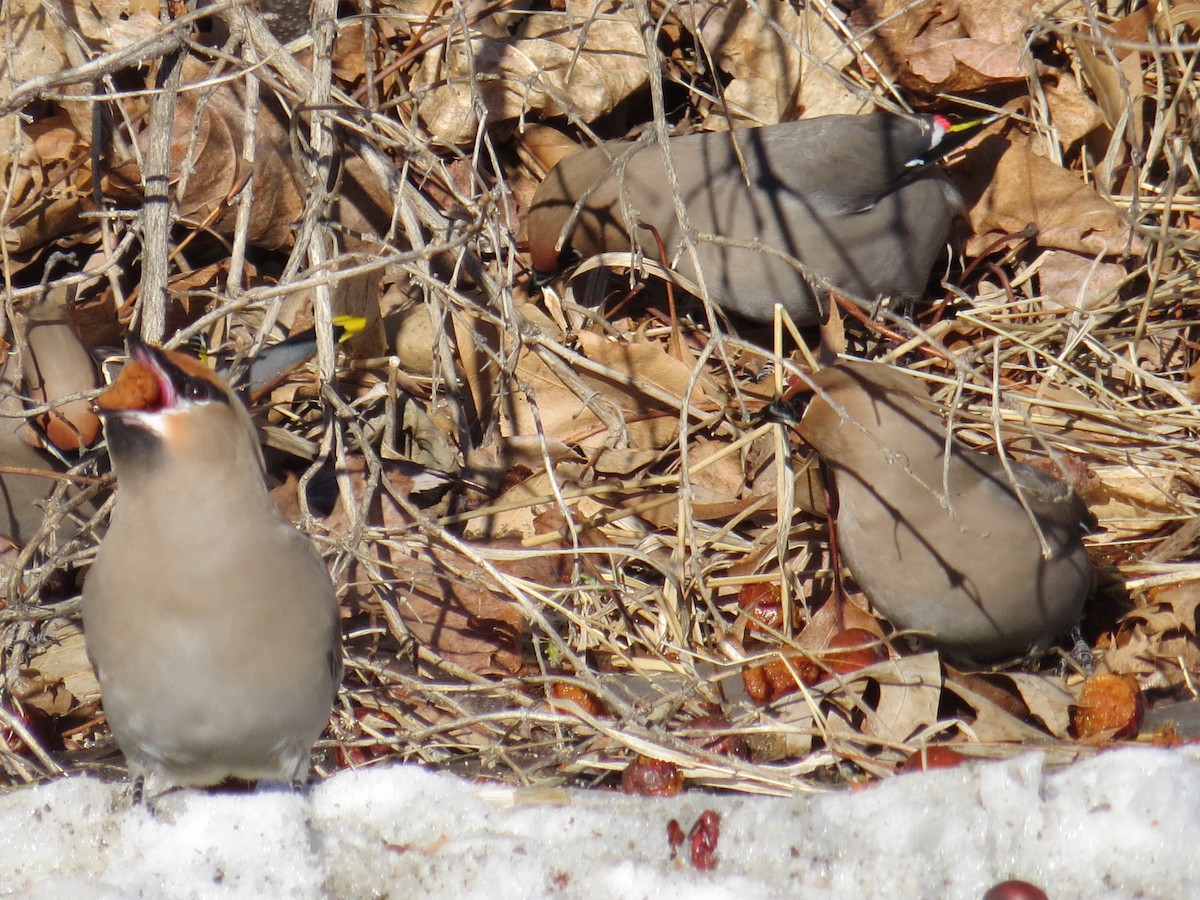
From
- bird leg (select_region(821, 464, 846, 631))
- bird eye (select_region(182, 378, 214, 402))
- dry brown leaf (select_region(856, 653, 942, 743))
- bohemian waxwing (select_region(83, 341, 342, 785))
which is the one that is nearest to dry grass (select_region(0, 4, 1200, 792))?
dry brown leaf (select_region(856, 653, 942, 743))

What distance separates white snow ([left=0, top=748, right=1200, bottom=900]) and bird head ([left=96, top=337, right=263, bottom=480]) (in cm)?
70

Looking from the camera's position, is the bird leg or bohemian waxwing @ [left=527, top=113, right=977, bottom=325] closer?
the bird leg

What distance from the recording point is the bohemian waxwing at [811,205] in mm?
5410

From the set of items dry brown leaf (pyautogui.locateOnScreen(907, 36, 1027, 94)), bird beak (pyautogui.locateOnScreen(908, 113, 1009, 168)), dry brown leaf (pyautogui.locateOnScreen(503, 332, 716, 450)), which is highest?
dry brown leaf (pyautogui.locateOnScreen(907, 36, 1027, 94))

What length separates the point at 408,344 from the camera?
5.09 m

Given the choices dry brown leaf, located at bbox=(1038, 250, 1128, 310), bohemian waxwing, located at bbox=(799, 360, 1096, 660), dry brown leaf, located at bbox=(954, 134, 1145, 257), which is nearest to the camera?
bohemian waxwing, located at bbox=(799, 360, 1096, 660)

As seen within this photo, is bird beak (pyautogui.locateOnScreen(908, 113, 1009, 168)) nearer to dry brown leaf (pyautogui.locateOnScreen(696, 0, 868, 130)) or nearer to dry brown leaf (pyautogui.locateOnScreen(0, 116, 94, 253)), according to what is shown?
dry brown leaf (pyautogui.locateOnScreen(696, 0, 868, 130))

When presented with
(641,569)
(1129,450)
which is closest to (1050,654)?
(1129,450)

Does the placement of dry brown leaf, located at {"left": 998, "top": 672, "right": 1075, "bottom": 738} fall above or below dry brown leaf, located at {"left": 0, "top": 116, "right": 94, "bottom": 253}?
below

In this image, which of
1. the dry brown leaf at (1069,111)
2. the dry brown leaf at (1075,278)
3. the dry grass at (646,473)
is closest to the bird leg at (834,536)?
the dry grass at (646,473)

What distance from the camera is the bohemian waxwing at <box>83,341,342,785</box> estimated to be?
2.81 meters

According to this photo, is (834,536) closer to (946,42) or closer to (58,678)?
(946,42)

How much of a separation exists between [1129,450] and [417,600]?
2.37 meters

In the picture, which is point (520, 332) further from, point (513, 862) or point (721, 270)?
point (513, 862)
